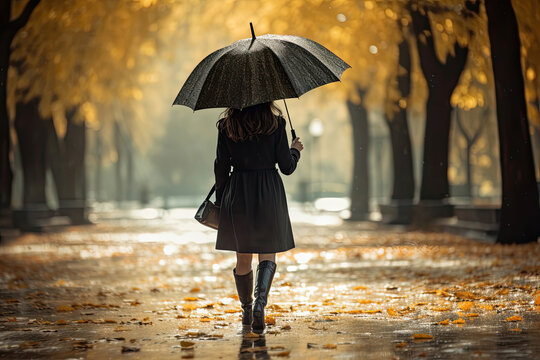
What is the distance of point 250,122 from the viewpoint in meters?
7.04

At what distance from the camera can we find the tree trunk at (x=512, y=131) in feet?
50.6

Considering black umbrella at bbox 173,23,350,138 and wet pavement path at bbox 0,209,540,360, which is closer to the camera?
wet pavement path at bbox 0,209,540,360

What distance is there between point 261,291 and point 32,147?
19643 mm

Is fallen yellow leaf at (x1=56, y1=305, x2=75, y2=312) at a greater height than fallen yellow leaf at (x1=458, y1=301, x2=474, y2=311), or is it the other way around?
fallen yellow leaf at (x1=458, y1=301, x2=474, y2=311)

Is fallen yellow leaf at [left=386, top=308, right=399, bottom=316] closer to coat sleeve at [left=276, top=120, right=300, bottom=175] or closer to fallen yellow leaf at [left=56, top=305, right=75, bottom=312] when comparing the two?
coat sleeve at [left=276, top=120, right=300, bottom=175]

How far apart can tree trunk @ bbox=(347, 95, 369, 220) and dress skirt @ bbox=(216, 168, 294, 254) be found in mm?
23270

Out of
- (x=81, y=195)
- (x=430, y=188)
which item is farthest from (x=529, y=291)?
(x=81, y=195)

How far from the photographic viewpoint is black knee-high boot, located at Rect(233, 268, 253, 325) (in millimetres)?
7426

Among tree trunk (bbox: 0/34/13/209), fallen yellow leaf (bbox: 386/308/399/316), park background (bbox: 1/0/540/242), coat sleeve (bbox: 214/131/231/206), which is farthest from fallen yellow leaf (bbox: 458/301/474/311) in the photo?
tree trunk (bbox: 0/34/13/209)

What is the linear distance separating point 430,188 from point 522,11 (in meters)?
6.66

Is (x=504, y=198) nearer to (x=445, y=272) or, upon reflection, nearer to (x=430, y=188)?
(x=445, y=272)

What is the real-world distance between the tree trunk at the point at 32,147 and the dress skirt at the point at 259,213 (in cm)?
1901

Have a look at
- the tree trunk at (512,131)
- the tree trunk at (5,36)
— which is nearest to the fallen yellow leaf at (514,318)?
the tree trunk at (512,131)

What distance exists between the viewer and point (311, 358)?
19.6 ft
